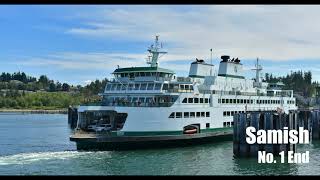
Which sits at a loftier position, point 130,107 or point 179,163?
point 130,107

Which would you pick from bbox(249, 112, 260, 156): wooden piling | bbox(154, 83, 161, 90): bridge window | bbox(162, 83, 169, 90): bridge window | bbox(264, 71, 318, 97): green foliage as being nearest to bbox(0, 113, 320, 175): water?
bbox(249, 112, 260, 156): wooden piling

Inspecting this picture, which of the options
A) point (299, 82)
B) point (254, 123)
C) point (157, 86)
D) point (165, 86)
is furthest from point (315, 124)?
point (299, 82)

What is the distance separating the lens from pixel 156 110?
3431 cm

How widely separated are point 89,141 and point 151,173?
9.48 meters

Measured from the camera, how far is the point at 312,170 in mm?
25609

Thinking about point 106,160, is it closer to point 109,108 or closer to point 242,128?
point 109,108

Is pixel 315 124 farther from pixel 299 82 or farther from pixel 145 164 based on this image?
pixel 299 82

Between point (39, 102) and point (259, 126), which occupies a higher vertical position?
point (259, 126)

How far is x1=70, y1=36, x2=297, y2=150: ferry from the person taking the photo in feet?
108

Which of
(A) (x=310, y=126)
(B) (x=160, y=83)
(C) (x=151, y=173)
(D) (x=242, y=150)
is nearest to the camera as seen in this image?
(C) (x=151, y=173)

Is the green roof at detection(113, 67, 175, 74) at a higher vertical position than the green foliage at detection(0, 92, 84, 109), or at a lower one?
higher

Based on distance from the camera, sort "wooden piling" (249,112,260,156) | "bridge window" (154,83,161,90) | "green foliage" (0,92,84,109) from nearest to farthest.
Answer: "wooden piling" (249,112,260,156)
"bridge window" (154,83,161,90)
"green foliage" (0,92,84,109)

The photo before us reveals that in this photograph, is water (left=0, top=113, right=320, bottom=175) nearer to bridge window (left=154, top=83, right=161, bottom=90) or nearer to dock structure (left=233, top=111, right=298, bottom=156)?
dock structure (left=233, top=111, right=298, bottom=156)

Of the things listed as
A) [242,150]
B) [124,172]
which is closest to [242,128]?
[242,150]
